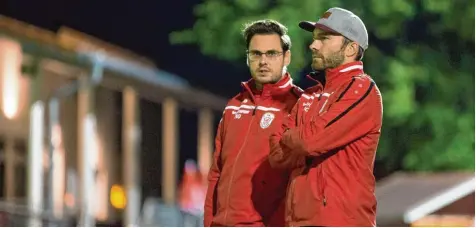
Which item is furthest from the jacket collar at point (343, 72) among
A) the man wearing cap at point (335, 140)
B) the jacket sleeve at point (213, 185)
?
the jacket sleeve at point (213, 185)

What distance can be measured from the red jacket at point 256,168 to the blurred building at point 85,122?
647cm

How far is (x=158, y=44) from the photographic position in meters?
11.9

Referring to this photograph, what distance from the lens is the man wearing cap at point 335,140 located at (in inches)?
120

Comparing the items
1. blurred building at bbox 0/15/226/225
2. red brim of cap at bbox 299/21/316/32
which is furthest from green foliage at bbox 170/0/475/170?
red brim of cap at bbox 299/21/316/32

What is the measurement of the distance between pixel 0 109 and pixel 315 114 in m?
7.95

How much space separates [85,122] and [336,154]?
8.67m

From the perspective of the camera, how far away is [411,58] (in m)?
9.11

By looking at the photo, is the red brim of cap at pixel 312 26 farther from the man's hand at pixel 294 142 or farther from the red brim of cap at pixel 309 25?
the man's hand at pixel 294 142

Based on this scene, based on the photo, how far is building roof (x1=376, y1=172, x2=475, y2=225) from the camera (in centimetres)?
634

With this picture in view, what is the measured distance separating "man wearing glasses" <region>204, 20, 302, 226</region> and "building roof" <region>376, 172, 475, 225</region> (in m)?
3.02

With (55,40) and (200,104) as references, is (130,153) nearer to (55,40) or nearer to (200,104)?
(200,104)

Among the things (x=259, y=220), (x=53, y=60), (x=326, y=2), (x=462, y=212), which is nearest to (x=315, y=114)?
(x=259, y=220)

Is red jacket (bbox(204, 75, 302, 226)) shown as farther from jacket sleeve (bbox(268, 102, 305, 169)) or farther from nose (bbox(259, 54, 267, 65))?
jacket sleeve (bbox(268, 102, 305, 169))

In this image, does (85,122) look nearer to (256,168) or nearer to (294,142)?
(256,168)
